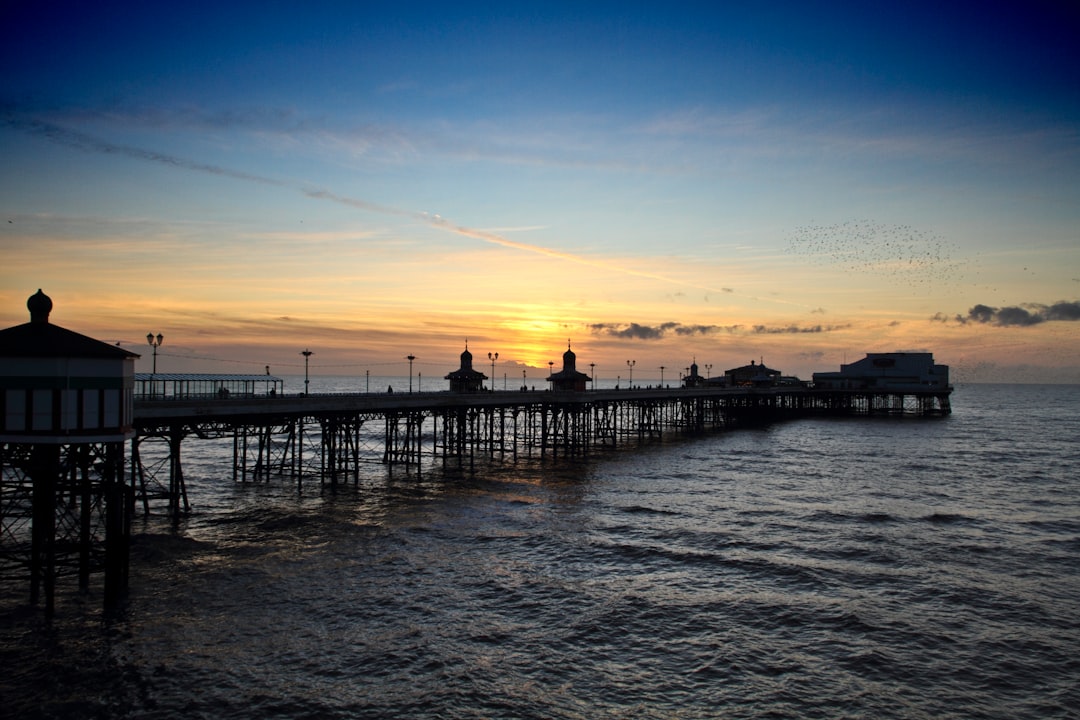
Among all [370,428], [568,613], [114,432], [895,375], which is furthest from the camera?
[895,375]

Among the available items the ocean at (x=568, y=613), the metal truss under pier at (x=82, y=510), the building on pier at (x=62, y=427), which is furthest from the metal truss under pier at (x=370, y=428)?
the building on pier at (x=62, y=427)

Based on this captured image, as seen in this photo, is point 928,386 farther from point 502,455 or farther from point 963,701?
point 963,701

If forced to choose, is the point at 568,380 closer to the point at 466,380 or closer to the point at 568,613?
the point at 466,380

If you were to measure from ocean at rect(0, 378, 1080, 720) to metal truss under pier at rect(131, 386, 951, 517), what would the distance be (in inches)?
165

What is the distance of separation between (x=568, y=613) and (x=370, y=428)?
104689 mm

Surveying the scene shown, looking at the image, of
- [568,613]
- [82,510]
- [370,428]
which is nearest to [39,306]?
[82,510]

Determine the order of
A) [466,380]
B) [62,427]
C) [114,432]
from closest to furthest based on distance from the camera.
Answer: [62,427], [114,432], [466,380]

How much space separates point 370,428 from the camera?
124 m

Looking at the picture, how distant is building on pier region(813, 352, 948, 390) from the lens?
148 meters

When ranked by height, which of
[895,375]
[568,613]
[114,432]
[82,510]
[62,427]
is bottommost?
[568,613]

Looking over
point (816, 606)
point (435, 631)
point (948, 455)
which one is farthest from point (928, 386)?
point (435, 631)

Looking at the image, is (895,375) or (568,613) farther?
(895,375)

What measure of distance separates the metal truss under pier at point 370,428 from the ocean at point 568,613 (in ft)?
13.7

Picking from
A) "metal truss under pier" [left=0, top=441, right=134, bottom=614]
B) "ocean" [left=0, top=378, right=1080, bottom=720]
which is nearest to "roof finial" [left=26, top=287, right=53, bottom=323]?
"metal truss under pier" [left=0, top=441, right=134, bottom=614]
